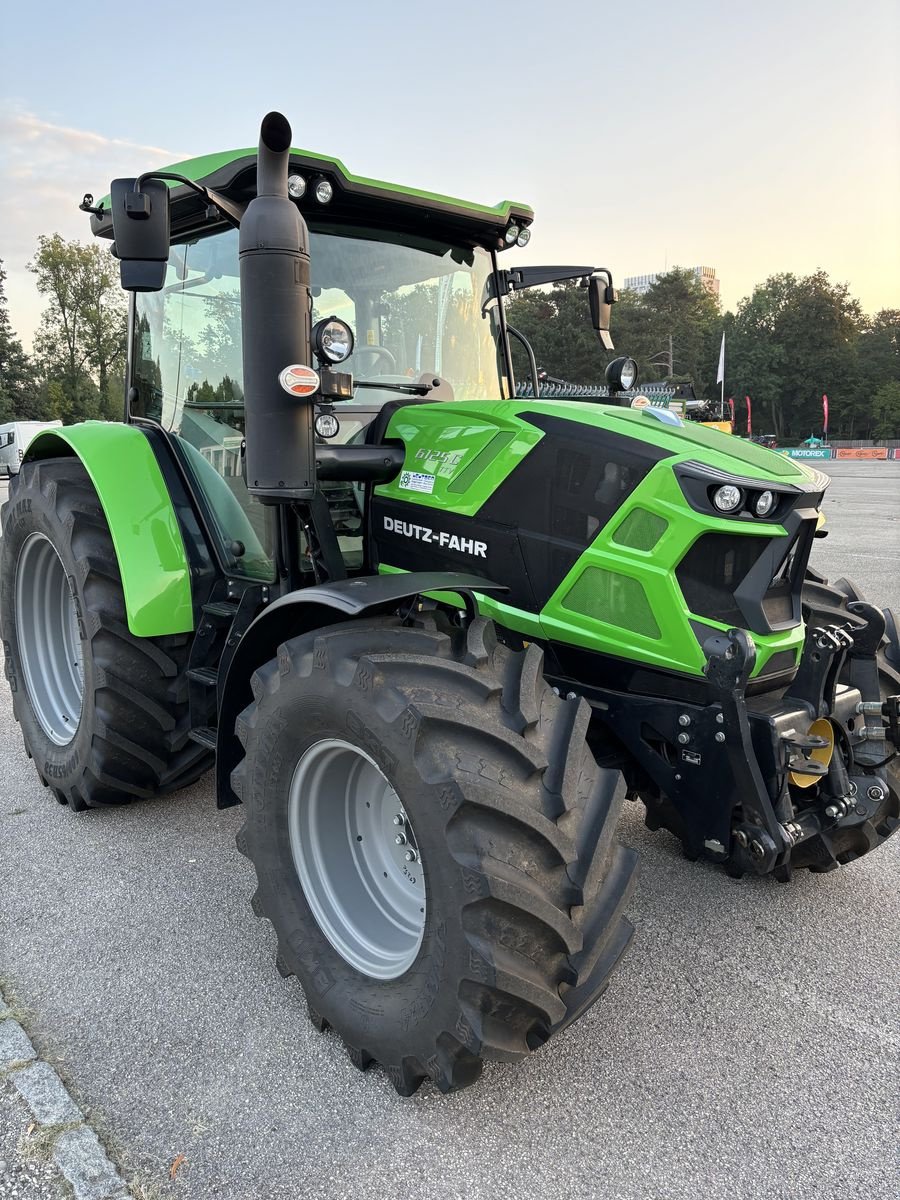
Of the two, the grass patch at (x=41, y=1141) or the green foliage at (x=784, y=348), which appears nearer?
the grass patch at (x=41, y=1141)

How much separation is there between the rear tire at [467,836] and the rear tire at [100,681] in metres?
1.27

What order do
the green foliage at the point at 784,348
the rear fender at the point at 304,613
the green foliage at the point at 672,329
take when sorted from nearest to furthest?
the rear fender at the point at 304,613 < the green foliage at the point at 672,329 < the green foliage at the point at 784,348

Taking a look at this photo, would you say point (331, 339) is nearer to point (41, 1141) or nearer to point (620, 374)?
point (620, 374)

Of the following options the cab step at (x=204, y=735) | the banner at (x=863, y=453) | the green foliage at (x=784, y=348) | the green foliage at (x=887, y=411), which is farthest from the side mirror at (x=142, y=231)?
the green foliage at (x=887, y=411)

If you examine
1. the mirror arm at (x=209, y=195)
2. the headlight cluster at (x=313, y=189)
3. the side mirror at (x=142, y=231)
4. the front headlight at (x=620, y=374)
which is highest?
the headlight cluster at (x=313, y=189)

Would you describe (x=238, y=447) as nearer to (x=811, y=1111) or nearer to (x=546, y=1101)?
(x=546, y=1101)

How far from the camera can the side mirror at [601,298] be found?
390 centimetres

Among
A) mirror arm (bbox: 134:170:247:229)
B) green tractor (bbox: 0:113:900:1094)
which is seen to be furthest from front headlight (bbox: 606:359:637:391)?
mirror arm (bbox: 134:170:247:229)

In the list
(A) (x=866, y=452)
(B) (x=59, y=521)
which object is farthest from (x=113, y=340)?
(B) (x=59, y=521)

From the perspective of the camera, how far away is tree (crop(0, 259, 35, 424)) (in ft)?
168

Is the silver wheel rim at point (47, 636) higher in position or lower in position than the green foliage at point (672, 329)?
lower

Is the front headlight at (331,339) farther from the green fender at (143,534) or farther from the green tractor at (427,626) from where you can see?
the green fender at (143,534)

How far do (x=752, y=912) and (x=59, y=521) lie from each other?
302cm

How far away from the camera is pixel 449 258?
3.52 meters
